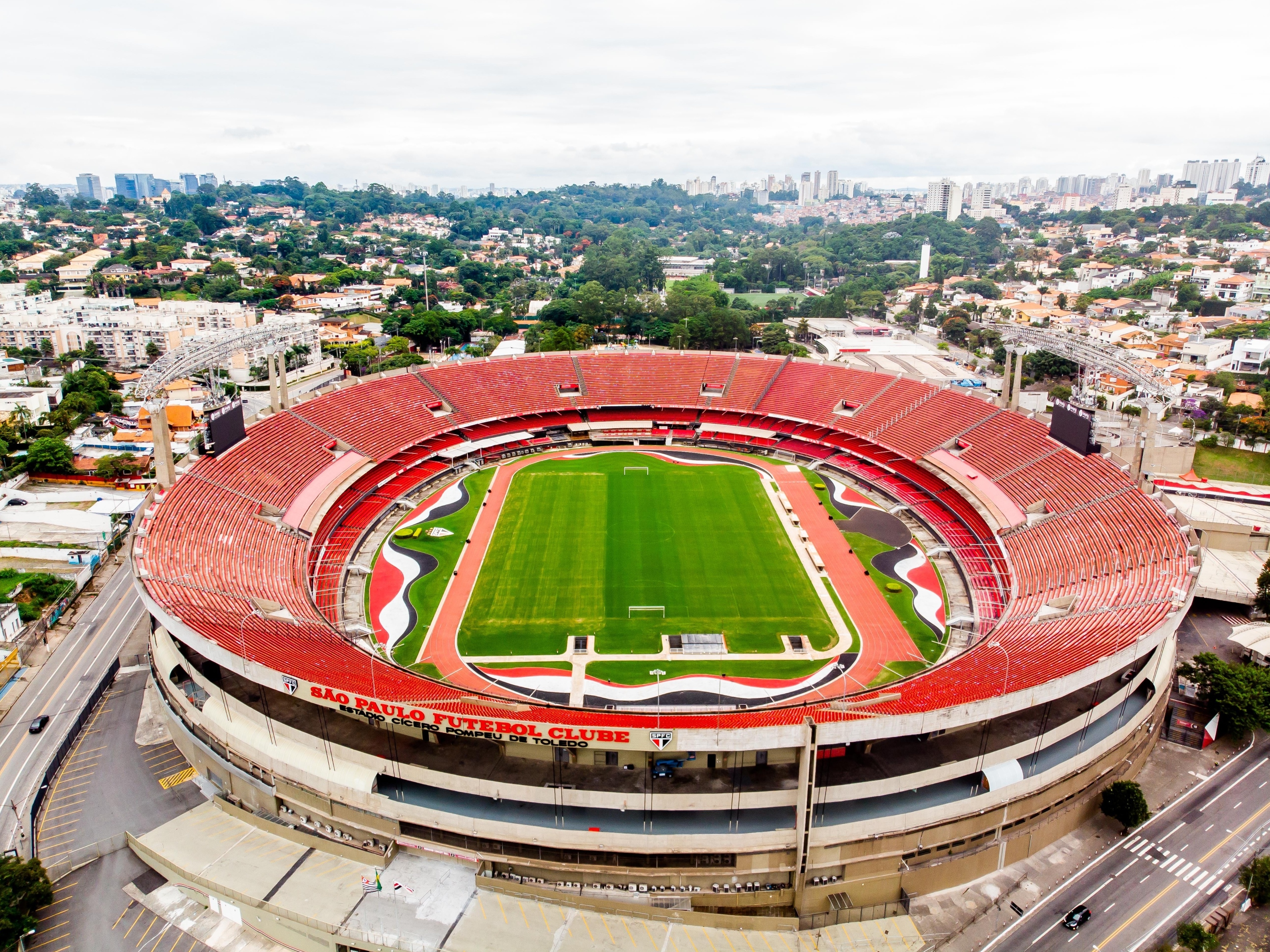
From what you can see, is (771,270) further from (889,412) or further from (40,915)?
(40,915)

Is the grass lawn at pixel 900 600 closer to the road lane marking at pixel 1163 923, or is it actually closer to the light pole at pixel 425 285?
the road lane marking at pixel 1163 923

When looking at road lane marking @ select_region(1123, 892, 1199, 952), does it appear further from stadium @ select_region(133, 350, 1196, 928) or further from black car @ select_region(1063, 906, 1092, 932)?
stadium @ select_region(133, 350, 1196, 928)

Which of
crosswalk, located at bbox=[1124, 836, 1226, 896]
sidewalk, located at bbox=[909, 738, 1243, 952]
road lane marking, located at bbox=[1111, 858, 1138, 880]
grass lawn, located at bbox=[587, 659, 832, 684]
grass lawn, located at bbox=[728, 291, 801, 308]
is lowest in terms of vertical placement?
sidewalk, located at bbox=[909, 738, 1243, 952]

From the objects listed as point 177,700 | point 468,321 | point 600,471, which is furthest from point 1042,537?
point 468,321

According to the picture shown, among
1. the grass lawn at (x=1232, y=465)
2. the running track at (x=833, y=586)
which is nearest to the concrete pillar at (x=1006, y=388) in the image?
the running track at (x=833, y=586)

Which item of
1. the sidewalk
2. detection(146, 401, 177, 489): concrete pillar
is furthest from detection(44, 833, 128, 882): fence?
the sidewalk

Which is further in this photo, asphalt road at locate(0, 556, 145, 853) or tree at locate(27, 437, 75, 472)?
tree at locate(27, 437, 75, 472)
